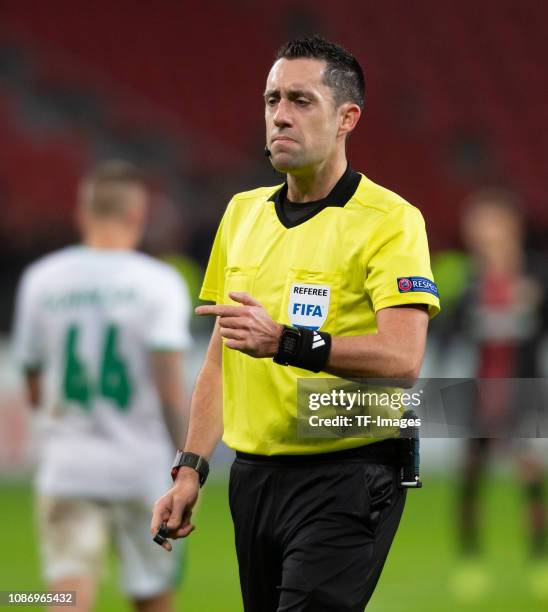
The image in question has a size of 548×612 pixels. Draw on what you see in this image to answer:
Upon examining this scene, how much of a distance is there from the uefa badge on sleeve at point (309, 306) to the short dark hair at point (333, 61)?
50 cm

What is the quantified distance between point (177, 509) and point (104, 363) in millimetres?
1845

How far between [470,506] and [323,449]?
5622mm

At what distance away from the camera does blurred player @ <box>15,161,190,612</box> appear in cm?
526

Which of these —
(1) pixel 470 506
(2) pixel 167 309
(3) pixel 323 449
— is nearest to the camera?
(3) pixel 323 449

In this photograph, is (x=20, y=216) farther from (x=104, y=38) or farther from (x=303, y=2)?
(x=303, y=2)

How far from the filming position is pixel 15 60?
59.9ft

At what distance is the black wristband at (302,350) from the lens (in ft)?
10.3

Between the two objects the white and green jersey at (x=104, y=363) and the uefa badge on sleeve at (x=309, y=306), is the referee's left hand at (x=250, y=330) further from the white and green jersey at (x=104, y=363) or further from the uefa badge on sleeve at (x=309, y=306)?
the white and green jersey at (x=104, y=363)

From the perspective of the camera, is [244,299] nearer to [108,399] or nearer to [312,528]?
[312,528]

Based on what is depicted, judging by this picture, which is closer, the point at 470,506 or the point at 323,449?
the point at 323,449

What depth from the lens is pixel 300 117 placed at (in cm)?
347

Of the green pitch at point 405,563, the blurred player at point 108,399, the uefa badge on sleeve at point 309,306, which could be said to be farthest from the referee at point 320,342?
the green pitch at point 405,563

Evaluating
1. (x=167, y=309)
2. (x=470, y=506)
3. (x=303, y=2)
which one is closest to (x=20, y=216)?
(x=303, y=2)

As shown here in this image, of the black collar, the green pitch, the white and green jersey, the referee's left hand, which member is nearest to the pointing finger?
the referee's left hand
